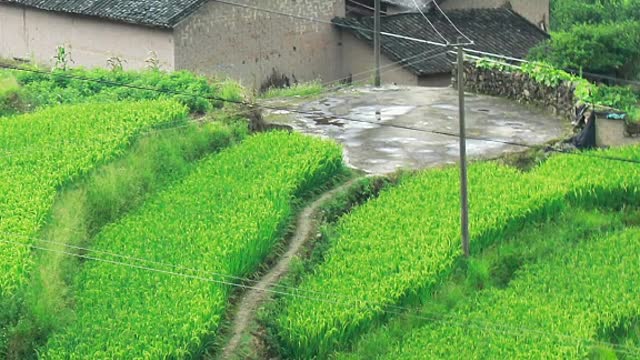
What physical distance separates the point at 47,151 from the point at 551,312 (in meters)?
7.70

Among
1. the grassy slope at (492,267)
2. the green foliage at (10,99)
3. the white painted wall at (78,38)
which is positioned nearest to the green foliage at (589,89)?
the grassy slope at (492,267)

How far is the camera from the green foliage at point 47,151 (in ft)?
52.8

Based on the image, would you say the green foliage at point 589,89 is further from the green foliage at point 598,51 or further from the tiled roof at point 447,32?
the tiled roof at point 447,32

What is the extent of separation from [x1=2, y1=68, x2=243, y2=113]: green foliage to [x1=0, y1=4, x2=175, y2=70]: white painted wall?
2123mm

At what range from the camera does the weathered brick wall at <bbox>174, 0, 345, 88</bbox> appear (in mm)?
25844

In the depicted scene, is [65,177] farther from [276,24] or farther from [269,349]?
[276,24]

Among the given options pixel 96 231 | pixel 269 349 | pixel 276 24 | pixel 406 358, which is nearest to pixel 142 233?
pixel 96 231

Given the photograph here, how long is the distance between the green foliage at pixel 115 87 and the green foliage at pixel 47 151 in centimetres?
65

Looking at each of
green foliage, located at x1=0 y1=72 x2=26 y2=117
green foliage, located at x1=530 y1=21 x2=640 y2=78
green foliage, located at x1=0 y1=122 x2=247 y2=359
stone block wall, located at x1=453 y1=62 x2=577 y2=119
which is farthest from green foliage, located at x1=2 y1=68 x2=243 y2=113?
green foliage, located at x1=530 y1=21 x2=640 y2=78

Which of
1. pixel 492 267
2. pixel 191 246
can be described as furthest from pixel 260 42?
pixel 492 267

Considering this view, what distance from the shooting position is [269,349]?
15.3m

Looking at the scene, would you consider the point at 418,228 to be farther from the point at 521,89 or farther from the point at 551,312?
the point at 521,89

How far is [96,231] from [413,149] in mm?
5710

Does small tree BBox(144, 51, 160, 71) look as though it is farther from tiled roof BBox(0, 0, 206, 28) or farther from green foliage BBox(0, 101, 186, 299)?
green foliage BBox(0, 101, 186, 299)
